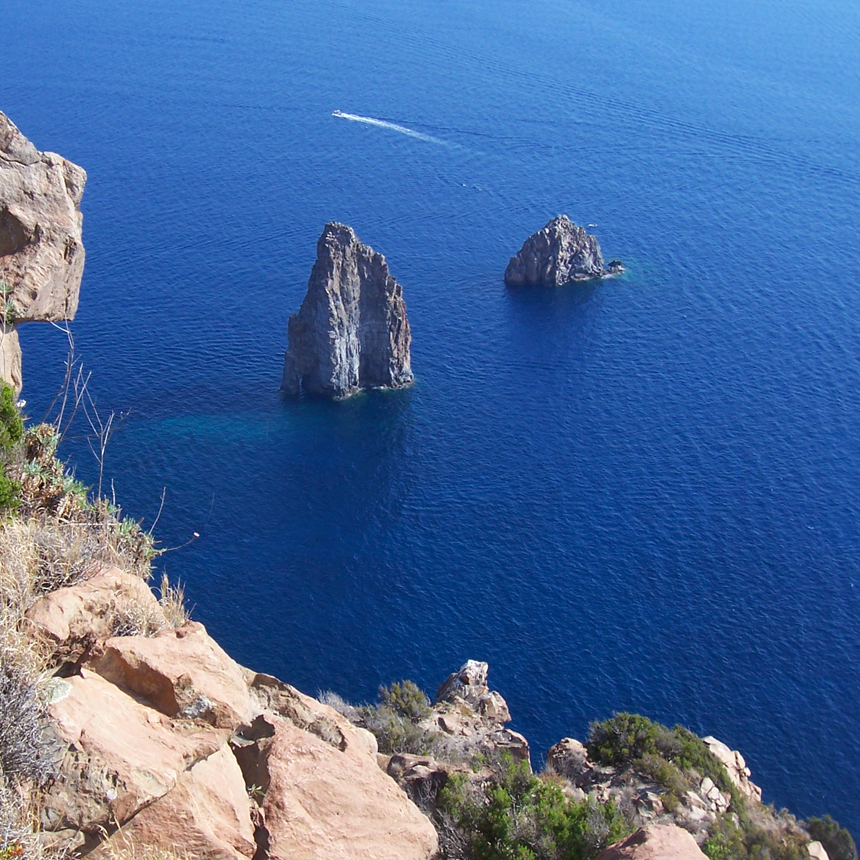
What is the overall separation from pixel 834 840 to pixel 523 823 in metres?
37.6

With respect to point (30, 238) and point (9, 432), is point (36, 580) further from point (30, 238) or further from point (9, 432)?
point (30, 238)

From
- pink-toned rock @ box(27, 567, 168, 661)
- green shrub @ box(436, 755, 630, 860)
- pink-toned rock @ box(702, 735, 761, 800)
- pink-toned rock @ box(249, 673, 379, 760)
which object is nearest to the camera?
pink-toned rock @ box(27, 567, 168, 661)

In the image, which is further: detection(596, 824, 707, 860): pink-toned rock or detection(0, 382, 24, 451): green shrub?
detection(0, 382, 24, 451): green shrub

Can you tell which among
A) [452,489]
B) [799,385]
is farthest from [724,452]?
[452,489]

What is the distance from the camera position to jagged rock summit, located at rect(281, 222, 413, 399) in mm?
Answer: 108812

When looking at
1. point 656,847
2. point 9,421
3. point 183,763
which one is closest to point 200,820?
point 183,763

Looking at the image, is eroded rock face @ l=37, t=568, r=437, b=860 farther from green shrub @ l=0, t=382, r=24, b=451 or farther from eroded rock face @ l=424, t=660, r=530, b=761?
eroded rock face @ l=424, t=660, r=530, b=761

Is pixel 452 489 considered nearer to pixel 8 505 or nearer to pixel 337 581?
pixel 337 581

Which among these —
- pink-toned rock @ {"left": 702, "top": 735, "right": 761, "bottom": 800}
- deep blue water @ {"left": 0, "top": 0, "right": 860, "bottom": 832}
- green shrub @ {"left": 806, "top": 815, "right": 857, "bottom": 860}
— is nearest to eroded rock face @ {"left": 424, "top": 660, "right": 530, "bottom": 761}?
pink-toned rock @ {"left": 702, "top": 735, "right": 761, "bottom": 800}

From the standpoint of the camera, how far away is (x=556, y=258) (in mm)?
139375

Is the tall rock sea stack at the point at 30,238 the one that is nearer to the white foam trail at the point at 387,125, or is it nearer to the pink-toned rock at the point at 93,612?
the pink-toned rock at the point at 93,612

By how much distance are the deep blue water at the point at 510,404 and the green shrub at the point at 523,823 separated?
42.4 meters

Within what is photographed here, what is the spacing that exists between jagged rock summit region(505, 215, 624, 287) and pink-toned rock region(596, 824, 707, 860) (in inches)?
4879

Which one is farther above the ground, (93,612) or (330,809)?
(93,612)
